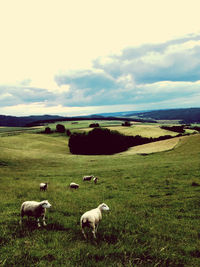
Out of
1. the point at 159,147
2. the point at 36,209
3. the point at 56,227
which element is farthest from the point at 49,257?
the point at 159,147

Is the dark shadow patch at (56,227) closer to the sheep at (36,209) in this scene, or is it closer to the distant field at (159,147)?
the sheep at (36,209)

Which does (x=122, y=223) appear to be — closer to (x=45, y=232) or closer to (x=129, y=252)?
(x=129, y=252)

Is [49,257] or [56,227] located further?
[56,227]

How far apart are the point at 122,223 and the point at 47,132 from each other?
124 metres

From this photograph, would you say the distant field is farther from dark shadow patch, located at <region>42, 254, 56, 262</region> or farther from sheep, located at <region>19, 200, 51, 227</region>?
dark shadow patch, located at <region>42, 254, 56, 262</region>

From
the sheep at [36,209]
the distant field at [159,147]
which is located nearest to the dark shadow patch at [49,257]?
the sheep at [36,209]

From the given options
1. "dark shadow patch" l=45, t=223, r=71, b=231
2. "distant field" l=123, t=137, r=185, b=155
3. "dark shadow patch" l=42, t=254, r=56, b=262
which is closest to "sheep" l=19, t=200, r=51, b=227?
"dark shadow patch" l=45, t=223, r=71, b=231

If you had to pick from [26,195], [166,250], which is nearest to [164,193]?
[166,250]

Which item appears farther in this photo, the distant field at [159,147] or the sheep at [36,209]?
the distant field at [159,147]

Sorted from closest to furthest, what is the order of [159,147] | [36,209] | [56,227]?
[56,227], [36,209], [159,147]

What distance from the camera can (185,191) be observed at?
1398cm

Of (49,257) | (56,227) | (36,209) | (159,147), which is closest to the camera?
(49,257)

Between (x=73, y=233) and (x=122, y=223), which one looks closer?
(x=73, y=233)

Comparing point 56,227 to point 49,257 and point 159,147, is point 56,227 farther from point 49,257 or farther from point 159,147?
point 159,147
